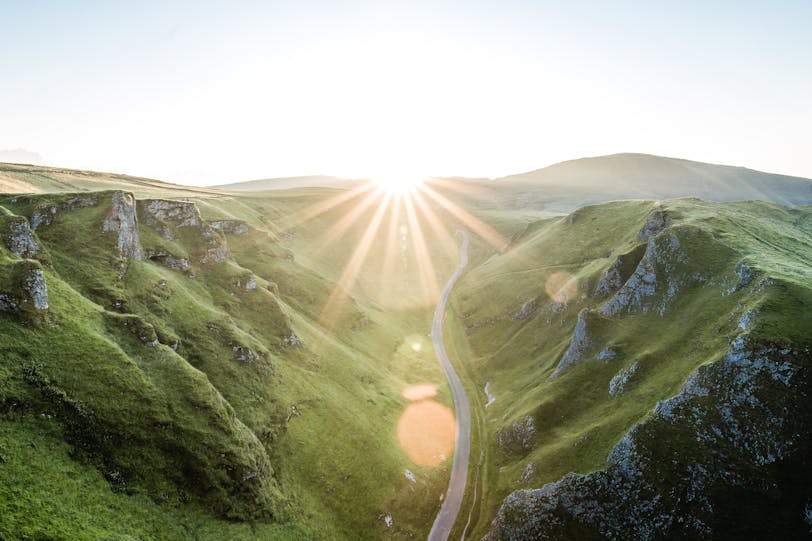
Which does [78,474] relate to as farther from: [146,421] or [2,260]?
[2,260]

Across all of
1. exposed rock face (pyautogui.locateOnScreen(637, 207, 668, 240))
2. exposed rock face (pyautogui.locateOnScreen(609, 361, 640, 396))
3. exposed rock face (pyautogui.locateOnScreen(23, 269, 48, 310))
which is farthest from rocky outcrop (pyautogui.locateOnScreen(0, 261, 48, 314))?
exposed rock face (pyautogui.locateOnScreen(637, 207, 668, 240))

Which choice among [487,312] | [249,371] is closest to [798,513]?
[249,371]

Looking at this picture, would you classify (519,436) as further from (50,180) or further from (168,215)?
(50,180)

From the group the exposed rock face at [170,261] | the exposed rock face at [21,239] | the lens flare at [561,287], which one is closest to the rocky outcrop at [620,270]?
the lens flare at [561,287]

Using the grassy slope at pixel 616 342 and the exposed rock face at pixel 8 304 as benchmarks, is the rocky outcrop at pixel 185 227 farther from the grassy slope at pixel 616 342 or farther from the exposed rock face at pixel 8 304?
the grassy slope at pixel 616 342

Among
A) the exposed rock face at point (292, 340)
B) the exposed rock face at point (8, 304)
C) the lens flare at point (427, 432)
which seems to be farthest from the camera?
the exposed rock face at point (292, 340)
